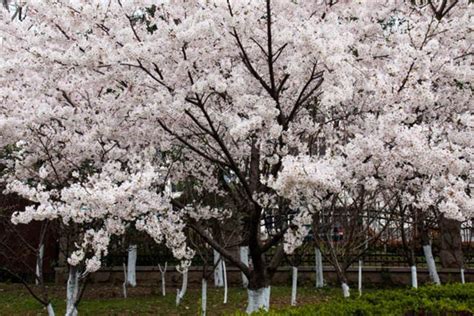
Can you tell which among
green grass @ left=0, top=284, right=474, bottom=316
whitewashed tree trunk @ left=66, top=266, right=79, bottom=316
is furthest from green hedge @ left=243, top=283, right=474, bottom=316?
whitewashed tree trunk @ left=66, top=266, right=79, bottom=316

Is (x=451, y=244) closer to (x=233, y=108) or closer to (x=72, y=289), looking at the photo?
(x=233, y=108)

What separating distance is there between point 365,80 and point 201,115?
1.96 meters

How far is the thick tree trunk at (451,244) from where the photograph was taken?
11070 millimetres

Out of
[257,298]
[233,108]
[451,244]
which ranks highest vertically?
[233,108]

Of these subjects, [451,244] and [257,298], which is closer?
[257,298]

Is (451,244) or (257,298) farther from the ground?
(451,244)

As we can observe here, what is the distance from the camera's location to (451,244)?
11281mm

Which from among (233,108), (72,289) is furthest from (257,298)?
(72,289)

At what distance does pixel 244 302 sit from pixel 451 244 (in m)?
4.93

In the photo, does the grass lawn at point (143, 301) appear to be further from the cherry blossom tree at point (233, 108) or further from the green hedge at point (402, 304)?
the green hedge at point (402, 304)

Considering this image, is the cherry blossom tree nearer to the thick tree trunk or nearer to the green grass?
the green grass

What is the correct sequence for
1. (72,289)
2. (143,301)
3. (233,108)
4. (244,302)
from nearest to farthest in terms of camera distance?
(233,108) < (72,289) < (244,302) < (143,301)

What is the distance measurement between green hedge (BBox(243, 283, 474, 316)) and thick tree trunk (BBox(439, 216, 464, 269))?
551 cm

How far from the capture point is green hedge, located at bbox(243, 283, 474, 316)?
14.7ft
